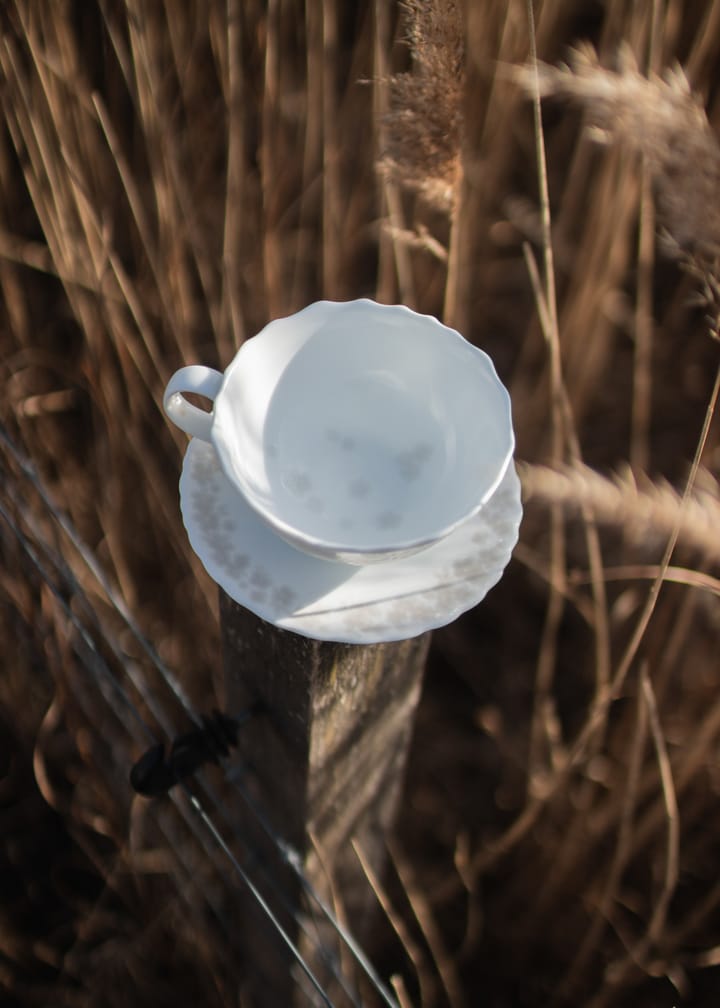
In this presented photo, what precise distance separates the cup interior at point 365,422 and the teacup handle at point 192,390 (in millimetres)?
11

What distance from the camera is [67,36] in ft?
3.06

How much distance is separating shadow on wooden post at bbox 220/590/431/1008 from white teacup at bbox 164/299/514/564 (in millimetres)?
75

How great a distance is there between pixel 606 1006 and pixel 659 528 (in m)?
0.57

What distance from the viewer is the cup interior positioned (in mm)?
453

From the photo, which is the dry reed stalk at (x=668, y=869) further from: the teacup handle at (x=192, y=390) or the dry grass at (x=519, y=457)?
the teacup handle at (x=192, y=390)

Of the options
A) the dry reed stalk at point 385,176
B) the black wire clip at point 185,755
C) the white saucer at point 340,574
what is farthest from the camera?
the dry reed stalk at point 385,176

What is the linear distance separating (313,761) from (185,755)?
8 cm

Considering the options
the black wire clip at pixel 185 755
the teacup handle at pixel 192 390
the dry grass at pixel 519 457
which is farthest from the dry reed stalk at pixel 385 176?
the black wire clip at pixel 185 755

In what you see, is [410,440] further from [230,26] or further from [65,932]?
[65,932]

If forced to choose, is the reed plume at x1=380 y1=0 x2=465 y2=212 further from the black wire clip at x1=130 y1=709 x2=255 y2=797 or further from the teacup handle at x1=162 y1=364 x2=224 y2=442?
the black wire clip at x1=130 y1=709 x2=255 y2=797

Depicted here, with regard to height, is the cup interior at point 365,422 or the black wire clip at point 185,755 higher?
the cup interior at point 365,422

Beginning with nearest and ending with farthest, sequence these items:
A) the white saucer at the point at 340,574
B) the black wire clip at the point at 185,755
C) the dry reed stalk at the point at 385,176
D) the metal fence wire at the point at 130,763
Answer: the white saucer at the point at 340,574, the black wire clip at the point at 185,755, the dry reed stalk at the point at 385,176, the metal fence wire at the point at 130,763

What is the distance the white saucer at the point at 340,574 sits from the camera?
0.43 m

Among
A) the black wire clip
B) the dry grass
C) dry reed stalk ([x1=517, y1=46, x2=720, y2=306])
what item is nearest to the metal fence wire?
the dry grass
